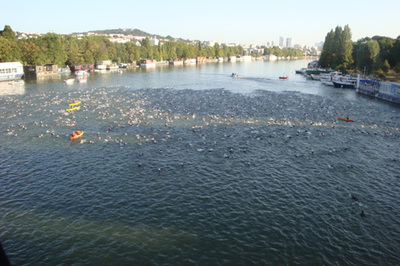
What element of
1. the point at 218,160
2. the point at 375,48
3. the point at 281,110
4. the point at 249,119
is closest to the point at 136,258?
the point at 218,160

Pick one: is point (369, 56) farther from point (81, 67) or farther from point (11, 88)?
point (81, 67)

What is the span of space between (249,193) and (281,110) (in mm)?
43263

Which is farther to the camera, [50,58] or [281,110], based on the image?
[50,58]

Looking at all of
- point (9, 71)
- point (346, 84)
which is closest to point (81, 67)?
point (9, 71)

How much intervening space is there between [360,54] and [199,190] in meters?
133

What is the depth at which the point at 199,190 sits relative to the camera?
29.2m

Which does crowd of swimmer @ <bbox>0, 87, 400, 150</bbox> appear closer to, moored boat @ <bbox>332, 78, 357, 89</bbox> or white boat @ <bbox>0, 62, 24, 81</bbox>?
moored boat @ <bbox>332, 78, 357, 89</bbox>

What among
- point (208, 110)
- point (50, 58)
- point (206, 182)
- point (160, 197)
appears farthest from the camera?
point (50, 58)

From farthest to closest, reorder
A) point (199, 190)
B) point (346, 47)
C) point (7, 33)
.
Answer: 1. point (346, 47)
2. point (7, 33)
3. point (199, 190)

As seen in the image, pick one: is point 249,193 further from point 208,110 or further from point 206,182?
point 208,110

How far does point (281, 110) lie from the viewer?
221 ft

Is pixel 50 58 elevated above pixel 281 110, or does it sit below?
above

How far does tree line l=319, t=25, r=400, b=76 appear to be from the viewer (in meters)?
116

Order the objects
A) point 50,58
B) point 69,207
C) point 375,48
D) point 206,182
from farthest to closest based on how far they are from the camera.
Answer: point 50,58 → point 375,48 → point 206,182 → point 69,207
